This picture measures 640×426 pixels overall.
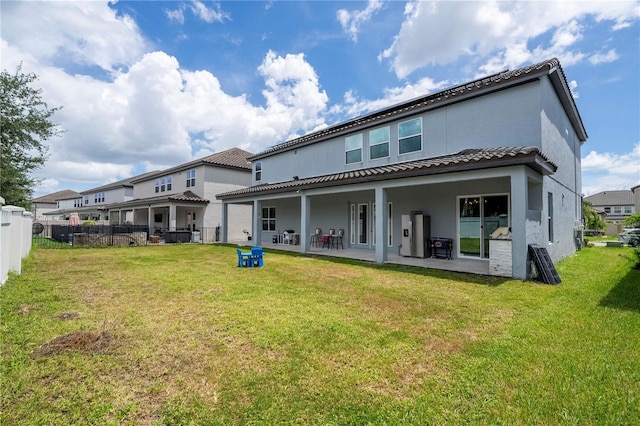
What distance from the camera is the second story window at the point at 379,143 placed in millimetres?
12617

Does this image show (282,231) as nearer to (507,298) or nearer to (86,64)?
(86,64)

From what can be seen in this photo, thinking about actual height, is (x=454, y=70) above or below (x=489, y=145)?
above

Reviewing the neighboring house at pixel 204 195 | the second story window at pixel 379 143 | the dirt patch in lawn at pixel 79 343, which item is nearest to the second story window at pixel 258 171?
the neighboring house at pixel 204 195

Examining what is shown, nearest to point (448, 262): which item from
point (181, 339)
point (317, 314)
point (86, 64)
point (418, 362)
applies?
point (317, 314)

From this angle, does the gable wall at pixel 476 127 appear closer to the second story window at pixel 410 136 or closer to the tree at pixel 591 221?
the second story window at pixel 410 136

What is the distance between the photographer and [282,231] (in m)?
19.1

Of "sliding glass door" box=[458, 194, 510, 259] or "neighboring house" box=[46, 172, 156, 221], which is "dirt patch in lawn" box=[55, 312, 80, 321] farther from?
"neighboring house" box=[46, 172, 156, 221]

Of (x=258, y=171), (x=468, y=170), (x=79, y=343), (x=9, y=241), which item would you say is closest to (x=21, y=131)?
(x=258, y=171)

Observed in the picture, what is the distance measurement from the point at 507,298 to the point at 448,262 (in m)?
4.43

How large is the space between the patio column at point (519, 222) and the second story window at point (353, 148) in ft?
23.8

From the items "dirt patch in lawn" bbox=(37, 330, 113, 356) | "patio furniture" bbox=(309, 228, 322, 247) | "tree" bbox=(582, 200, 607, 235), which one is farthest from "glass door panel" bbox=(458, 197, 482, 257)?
"tree" bbox=(582, 200, 607, 235)

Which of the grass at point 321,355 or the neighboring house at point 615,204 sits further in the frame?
the neighboring house at point 615,204

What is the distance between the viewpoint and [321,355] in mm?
3381

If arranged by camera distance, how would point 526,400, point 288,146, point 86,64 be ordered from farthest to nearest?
point 288,146 → point 86,64 → point 526,400
